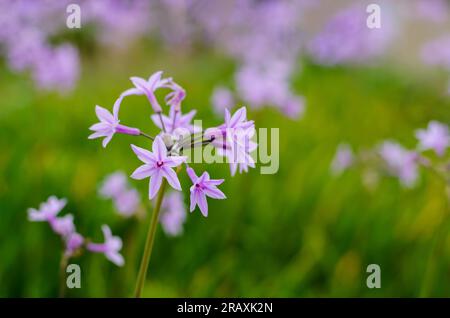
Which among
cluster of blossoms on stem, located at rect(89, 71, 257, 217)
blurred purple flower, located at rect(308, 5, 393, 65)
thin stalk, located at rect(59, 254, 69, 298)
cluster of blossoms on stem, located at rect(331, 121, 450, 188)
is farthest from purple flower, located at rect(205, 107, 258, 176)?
blurred purple flower, located at rect(308, 5, 393, 65)

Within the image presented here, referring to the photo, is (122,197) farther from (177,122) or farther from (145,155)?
(145,155)

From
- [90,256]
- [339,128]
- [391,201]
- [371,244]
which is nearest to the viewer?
[90,256]

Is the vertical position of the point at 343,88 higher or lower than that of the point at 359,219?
higher

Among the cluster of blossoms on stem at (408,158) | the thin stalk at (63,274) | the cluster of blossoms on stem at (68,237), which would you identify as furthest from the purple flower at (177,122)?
the cluster of blossoms on stem at (408,158)

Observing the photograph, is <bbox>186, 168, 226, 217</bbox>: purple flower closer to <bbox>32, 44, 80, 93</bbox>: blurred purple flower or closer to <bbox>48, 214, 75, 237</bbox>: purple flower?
<bbox>48, 214, 75, 237</bbox>: purple flower
